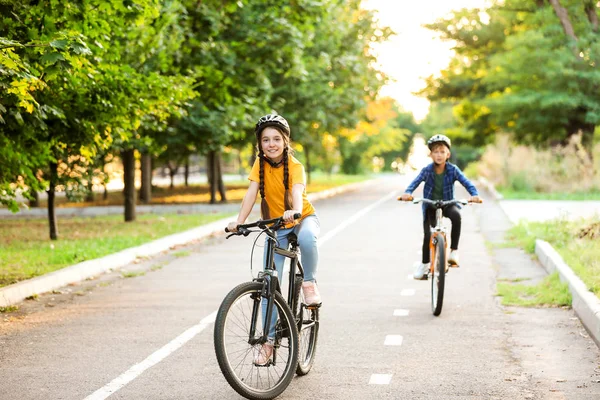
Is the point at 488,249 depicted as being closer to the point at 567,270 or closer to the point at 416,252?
the point at 416,252

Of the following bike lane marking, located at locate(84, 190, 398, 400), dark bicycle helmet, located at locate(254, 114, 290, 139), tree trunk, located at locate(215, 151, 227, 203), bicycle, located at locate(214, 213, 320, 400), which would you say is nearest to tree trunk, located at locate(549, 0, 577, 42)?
tree trunk, located at locate(215, 151, 227, 203)

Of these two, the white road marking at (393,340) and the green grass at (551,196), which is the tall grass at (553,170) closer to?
the green grass at (551,196)

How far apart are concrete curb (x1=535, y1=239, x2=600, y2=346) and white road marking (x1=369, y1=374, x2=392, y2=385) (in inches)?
82.6

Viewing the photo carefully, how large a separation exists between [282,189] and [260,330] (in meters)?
1.01

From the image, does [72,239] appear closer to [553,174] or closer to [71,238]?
[71,238]

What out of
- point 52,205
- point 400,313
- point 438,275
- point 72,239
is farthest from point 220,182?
point 438,275

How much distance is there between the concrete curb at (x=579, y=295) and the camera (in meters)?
8.41

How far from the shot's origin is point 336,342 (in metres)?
8.32

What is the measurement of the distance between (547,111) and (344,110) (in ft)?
24.9

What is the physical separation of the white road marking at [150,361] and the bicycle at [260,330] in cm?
101

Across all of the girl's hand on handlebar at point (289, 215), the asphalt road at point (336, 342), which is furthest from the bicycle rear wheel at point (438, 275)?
the girl's hand on handlebar at point (289, 215)

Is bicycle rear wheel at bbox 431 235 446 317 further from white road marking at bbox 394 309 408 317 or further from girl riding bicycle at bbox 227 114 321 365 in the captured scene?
girl riding bicycle at bbox 227 114 321 365

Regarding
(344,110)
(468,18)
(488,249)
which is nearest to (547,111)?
(344,110)

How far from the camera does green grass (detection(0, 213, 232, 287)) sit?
1327 cm
